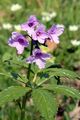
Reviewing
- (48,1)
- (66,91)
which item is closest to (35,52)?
(66,91)

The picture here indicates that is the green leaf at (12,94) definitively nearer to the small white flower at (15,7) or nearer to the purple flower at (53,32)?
the purple flower at (53,32)

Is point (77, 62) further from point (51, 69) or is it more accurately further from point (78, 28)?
point (51, 69)

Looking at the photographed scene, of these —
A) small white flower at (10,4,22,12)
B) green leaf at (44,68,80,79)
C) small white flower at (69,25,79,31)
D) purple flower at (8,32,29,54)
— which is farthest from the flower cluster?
small white flower at (10,4,22,12)

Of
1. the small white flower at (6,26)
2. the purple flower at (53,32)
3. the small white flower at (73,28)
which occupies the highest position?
the small white flower at (6,26)

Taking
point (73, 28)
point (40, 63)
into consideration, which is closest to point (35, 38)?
point (40, 63)

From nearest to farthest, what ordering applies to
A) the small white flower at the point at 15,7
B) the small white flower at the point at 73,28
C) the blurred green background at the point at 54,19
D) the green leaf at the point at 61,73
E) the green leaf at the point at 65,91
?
1. the green leaf at the point at 65,91
2. the green leaf at the point at 61,73
3. the blurred green background at the point at 54,19
4. the small white flower at the point at 73,28
5. the small white flower at the point at 15,7

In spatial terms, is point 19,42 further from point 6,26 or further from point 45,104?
point 6,26

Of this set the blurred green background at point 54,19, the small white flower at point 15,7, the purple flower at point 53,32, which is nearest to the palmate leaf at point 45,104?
the purple flower at point 53,32
